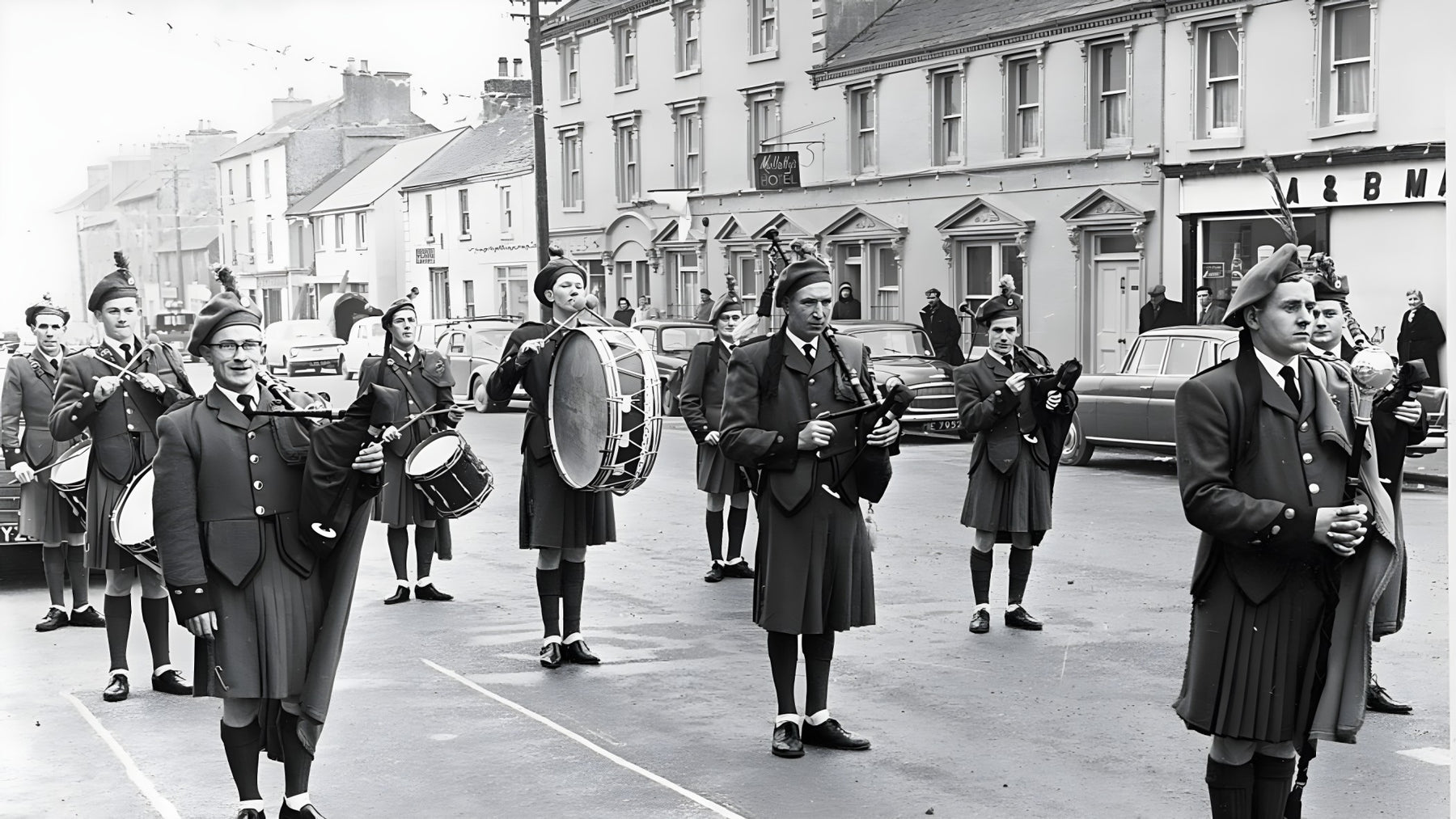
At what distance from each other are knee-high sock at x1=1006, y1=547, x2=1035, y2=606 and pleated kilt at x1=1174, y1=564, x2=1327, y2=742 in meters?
4.45

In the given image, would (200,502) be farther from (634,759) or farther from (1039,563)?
(1039,563)

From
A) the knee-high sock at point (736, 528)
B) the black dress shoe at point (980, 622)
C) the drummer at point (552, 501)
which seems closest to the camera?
the drummer at point (552, 501)

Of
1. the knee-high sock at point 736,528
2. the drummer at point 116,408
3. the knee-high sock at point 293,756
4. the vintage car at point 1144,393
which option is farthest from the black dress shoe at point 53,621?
the vintage car at point 1144,393

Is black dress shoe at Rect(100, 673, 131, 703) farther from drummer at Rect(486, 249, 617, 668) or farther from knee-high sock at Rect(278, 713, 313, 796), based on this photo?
knee-high sock at Rect(278, 713, 313, 796)

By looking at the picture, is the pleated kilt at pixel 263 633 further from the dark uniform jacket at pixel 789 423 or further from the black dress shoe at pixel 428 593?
the black dress shoe at pixel 428 593

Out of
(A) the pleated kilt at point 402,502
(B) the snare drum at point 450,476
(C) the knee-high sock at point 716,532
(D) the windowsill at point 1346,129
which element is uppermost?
(D) the windowsill at point 1346,129

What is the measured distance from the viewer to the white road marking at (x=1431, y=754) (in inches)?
258

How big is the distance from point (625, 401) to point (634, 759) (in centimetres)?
209

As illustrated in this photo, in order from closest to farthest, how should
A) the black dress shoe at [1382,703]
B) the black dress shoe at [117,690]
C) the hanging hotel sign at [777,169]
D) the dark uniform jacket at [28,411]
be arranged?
1. the black dress shoe at [1382,703]
2. the black dress shoe at [117,690]
3. the dark uniform jacket at [28,411]
4. the hanging hotel sign at [777,169]

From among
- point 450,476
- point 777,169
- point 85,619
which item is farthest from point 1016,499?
point 777,169

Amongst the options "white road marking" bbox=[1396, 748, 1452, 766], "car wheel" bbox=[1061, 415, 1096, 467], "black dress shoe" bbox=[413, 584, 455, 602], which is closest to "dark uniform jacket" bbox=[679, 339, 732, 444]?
"black dress shoe" bbox=[413, 584, 455, 602]

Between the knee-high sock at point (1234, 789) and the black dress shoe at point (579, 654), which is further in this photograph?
the black dress shoe at point (579, 654)

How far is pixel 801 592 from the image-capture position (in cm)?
680

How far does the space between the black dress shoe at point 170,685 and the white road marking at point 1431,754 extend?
18.7ft
